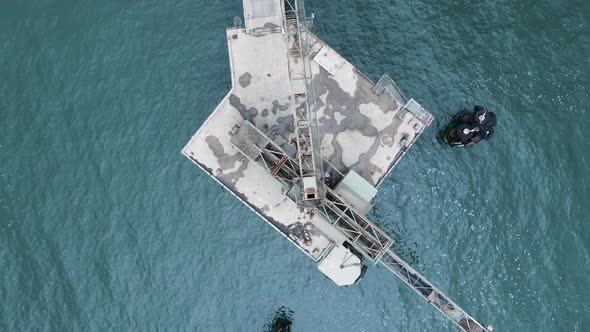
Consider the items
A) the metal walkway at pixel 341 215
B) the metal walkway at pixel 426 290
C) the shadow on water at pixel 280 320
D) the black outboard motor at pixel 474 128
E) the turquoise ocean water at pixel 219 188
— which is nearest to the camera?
the metal walkway at pixel 341 215

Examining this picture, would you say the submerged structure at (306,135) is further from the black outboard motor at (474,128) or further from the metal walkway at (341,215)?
the black outboard motor at (474,128)

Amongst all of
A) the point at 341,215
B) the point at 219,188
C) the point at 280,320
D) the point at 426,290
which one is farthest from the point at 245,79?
the point at 426,290

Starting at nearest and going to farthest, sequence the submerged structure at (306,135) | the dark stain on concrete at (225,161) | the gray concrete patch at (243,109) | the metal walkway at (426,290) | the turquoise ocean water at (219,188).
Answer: the metal walkway at (426,290), the submerged structure at (306,135), the dark stain on concrete at (225,161), the gray concrete patch at (243,109), the turquoise ocean water at (219,188)

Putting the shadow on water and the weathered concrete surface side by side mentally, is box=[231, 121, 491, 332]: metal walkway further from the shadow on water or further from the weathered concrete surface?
the shadow on water

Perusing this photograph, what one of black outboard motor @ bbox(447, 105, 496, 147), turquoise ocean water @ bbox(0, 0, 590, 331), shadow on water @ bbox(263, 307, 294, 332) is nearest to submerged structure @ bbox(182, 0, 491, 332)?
turquoise ocean water @ bbox(0, 0, 590, 331)

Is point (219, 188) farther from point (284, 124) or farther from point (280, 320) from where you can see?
point (280, 320)

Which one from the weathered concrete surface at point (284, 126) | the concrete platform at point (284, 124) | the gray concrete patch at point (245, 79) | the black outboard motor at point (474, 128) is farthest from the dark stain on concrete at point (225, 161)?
the black outboard motor at point (474, 128)
